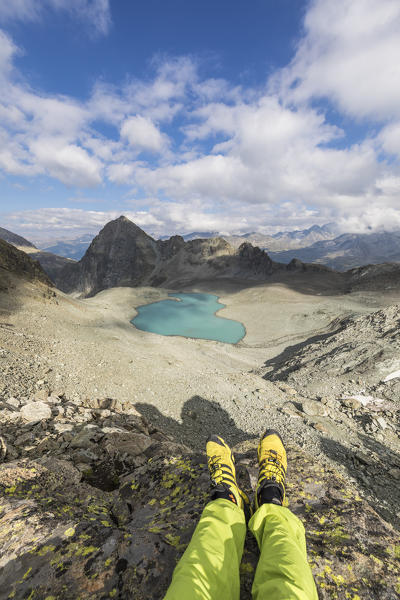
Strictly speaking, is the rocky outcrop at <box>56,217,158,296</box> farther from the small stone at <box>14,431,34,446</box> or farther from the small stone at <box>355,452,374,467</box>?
the small stone at <box>355,452,374,467</box>

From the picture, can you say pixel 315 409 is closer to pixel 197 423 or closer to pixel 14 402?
pixel 197 423

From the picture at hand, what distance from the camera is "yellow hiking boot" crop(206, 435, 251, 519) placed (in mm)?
3666

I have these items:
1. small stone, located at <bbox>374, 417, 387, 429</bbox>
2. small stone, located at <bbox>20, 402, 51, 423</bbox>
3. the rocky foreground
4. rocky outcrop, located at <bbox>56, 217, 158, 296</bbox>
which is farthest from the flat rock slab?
rocky outcrop, located at <bbox>56, 217, 158, 296</bbox>

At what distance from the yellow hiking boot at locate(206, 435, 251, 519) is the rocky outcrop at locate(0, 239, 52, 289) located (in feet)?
92.7

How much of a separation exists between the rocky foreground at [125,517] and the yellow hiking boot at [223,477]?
0.26 meters

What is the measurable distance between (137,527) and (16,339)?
Answer: 1215 centimetres

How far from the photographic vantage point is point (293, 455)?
17.8 ft

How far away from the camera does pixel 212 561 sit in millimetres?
2500

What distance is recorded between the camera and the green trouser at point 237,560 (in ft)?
7.43

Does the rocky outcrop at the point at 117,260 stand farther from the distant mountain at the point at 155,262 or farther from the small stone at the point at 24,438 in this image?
the small stone at the point at 24,438

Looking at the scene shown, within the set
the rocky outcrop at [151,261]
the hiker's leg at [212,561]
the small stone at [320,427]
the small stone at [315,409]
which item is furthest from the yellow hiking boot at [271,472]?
the rocky outcrop at [151,261]

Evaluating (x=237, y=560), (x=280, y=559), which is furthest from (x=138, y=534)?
(x=280, y=559)

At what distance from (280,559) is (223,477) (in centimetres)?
158

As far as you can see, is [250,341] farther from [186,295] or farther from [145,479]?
[186,295]
